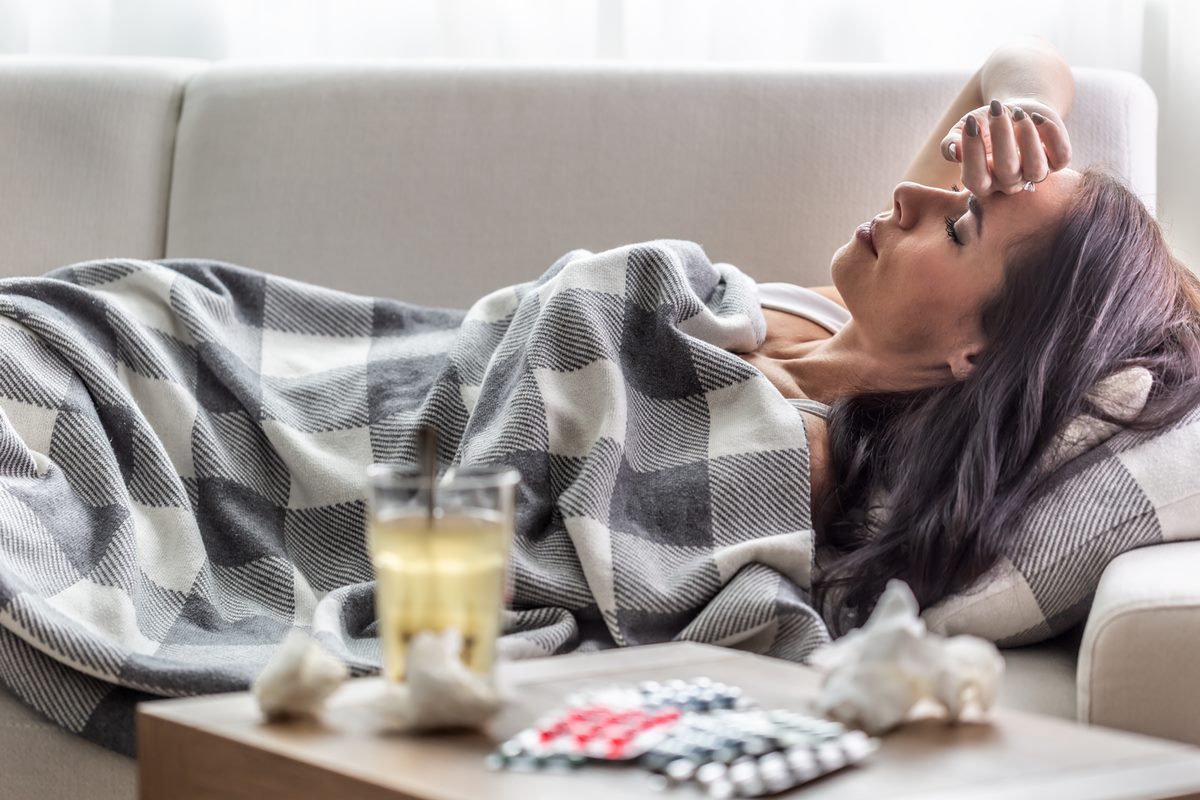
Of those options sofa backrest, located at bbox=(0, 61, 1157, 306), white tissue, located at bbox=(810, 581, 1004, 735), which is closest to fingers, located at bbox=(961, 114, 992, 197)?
sofa backrest, located at bbox=(0, 61, 1157, 306)

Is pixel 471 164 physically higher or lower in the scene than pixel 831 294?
higher

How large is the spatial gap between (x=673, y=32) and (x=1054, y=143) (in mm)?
943

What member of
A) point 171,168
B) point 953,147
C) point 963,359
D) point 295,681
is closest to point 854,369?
point 963,359

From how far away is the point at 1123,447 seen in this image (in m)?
1.06

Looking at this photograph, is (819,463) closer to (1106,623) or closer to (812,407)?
(812,407)

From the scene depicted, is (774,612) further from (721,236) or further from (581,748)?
(721,236)

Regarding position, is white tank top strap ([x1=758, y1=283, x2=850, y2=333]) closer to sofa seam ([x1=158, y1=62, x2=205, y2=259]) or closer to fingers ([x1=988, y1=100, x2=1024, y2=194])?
fingers ([x1=988, y1=100, x2=1024, y2=194])

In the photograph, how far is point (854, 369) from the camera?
4.49 feet

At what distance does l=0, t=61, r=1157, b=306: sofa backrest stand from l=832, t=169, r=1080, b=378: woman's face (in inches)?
10.9

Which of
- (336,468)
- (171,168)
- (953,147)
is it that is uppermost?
(953,147)

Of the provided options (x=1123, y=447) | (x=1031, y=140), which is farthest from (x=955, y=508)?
(x=1031, y=140)

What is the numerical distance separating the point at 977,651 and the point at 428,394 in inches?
29.5

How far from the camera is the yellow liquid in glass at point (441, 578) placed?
0.59 metres

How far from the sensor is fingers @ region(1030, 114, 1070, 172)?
1.27 meters
